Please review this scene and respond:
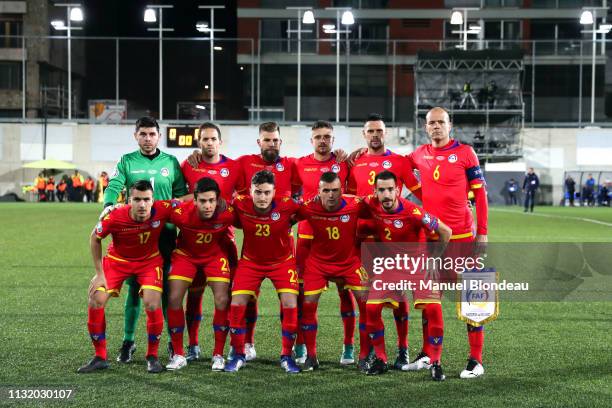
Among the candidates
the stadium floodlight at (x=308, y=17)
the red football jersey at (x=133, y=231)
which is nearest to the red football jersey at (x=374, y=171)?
the red football jersey at (x=133, y=231)

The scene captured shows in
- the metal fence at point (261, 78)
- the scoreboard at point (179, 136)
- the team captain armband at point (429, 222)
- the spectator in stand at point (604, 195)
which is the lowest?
the spectator in stand at point (604, 195)

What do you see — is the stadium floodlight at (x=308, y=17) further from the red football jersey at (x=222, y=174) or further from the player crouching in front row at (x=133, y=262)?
the player crouching in front row at (x=133, y=262)

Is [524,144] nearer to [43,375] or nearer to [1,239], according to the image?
[1,239]

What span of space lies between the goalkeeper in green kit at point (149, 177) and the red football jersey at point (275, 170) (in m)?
0.51

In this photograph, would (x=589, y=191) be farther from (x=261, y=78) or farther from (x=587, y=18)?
(x=261, y=78)

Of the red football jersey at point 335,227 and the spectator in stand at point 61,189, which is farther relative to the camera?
the spectator in stand at point 61,189

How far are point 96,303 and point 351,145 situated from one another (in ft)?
105

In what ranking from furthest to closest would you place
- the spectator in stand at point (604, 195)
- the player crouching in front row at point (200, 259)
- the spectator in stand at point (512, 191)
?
1. the spectator in stand at point (604, 195)
2. the spectator in stand at point (512, 191)
3. the player crouching in front row at point (200, 259)

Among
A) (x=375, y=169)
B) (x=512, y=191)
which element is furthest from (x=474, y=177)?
(x=512, y=191)

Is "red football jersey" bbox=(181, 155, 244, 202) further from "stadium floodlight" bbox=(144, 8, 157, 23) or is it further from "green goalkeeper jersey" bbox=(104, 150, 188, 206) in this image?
"stadium floodlight" bbox=(144, 8, 157, 23)

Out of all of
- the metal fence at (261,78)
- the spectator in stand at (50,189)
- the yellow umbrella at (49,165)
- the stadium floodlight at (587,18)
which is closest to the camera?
the yellow umbrella at (49,165)

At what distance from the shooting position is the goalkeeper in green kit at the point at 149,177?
269 inches

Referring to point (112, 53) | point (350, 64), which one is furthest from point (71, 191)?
point (350, 64)

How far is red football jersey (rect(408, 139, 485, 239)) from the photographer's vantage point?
21.2 feet
